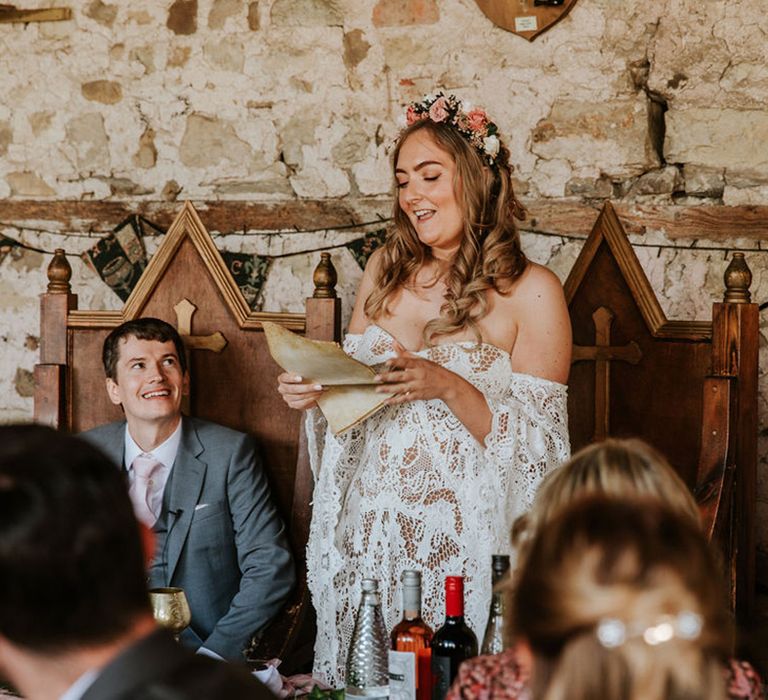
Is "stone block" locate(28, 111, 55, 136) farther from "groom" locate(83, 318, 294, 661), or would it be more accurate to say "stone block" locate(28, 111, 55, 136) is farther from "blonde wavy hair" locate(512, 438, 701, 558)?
"blonde wavy hair" locate(512, 438, 701, 558)

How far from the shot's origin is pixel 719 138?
13.3 ft

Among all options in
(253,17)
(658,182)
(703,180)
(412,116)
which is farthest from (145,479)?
(703,180)

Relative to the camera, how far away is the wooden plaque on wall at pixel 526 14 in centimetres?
414

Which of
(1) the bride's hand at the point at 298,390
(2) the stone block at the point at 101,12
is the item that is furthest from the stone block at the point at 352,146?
(1) the bride's hand at the point at 298,390

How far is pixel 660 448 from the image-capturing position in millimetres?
3525

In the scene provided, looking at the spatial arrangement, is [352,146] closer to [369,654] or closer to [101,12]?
[101,12]

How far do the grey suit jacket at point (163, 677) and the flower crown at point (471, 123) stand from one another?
2.20 m

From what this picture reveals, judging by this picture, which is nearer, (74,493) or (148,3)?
(74,493)

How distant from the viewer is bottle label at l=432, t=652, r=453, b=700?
2.06 metres

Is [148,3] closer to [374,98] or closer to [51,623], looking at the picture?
[374,98]

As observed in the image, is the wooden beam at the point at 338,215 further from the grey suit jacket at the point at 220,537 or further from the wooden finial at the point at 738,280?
the grey suit jacket at the point at 220,537

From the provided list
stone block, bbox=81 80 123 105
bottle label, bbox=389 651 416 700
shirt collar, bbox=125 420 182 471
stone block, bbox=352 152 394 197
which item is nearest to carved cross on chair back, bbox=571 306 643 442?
stone block, bbox=352 152 394 197

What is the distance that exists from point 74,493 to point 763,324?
322 centimetres

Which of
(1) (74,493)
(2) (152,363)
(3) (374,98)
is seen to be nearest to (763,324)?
(3) (374,98)
